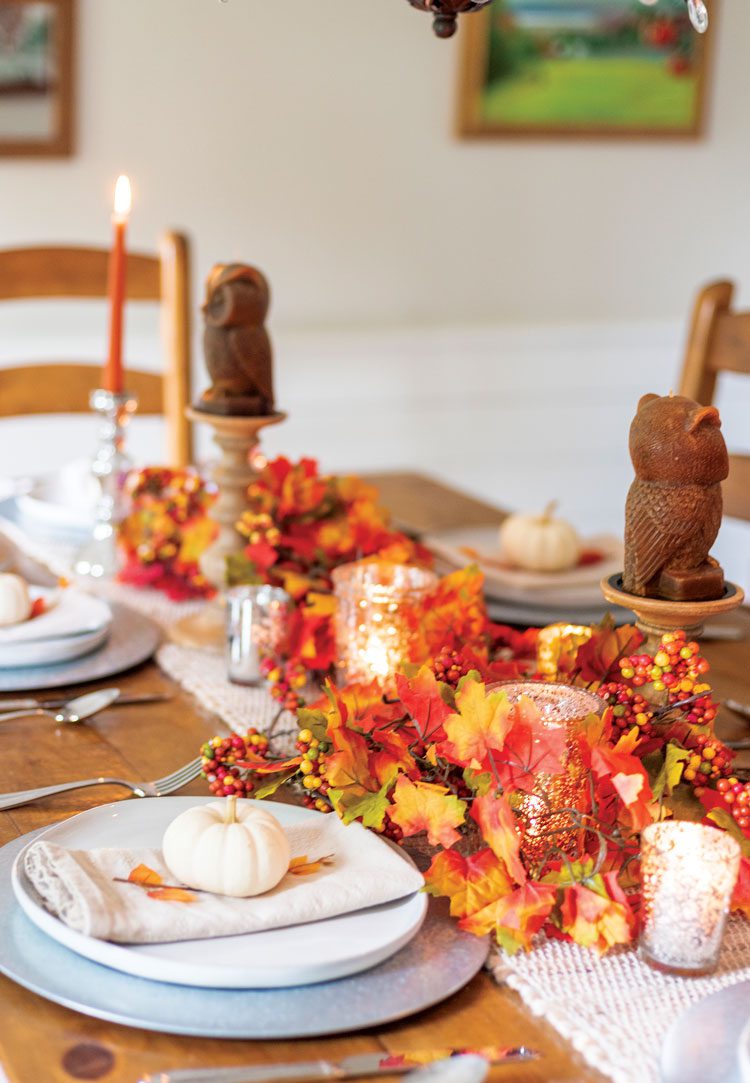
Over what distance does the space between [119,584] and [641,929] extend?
883 mm

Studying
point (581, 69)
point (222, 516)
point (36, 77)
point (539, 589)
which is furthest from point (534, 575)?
point (581, 69)

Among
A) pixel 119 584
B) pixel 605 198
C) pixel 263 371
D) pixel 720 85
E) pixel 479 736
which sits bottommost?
pixel 119 584

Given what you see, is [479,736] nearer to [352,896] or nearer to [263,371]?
[352,896]

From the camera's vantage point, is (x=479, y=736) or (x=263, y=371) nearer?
(x=479, y=736)

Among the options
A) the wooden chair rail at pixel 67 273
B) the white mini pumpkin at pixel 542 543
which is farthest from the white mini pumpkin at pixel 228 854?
the wooden chair rail at pixel 67 273

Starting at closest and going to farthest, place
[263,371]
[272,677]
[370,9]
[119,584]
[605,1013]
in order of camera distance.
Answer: [605,1013] → [272,677] → [263,371] → [119,584] → [370,9]

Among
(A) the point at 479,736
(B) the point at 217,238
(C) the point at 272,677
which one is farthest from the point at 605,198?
(A) the point at 479,736

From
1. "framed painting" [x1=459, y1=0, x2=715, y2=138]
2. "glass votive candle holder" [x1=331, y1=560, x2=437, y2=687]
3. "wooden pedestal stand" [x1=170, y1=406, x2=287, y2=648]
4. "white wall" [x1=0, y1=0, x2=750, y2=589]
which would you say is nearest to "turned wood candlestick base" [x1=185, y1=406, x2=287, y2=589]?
"wooden pedestal stand" [x1=170, y1=406, x2=287, y2=648]

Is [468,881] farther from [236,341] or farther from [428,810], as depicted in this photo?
[236,341]

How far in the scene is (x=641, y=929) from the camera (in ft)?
2.72

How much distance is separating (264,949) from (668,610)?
339 millimetres

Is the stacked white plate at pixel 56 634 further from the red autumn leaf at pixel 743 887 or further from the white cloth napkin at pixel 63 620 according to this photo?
the red autumn leaf at pixel 743 887

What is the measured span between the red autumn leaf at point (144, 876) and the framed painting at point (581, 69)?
2.45 meters

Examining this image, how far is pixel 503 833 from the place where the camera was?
0.81 metres
